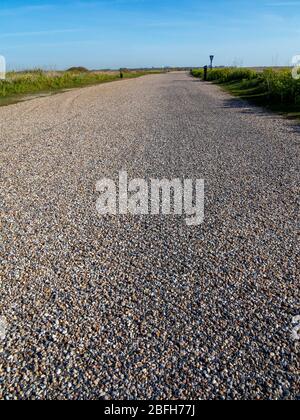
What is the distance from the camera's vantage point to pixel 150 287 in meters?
3.44

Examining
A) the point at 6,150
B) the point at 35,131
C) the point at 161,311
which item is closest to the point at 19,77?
the point at 35,131

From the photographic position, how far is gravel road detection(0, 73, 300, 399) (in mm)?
2498

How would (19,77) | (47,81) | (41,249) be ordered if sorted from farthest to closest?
(47,81) < (19,77) < (41,249)

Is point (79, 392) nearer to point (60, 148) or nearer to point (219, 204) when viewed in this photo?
point (219, 204)

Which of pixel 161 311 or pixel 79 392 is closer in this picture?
pixel 79 392

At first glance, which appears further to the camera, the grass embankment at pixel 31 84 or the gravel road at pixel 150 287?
the grass embankment at pixel 31 84

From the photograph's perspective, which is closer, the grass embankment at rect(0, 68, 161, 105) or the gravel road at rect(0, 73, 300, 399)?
the gravel road at rect(0, 73, 300, 399)

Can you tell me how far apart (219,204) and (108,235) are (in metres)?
1.82

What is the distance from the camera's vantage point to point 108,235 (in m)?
4.46

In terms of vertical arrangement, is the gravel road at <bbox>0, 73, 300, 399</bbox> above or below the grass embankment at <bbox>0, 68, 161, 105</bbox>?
below

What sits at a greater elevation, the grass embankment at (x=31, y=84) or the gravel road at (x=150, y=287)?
the grass embankment at (x=31, y=84)

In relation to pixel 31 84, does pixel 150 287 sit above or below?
below

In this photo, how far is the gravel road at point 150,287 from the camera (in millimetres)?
2498
